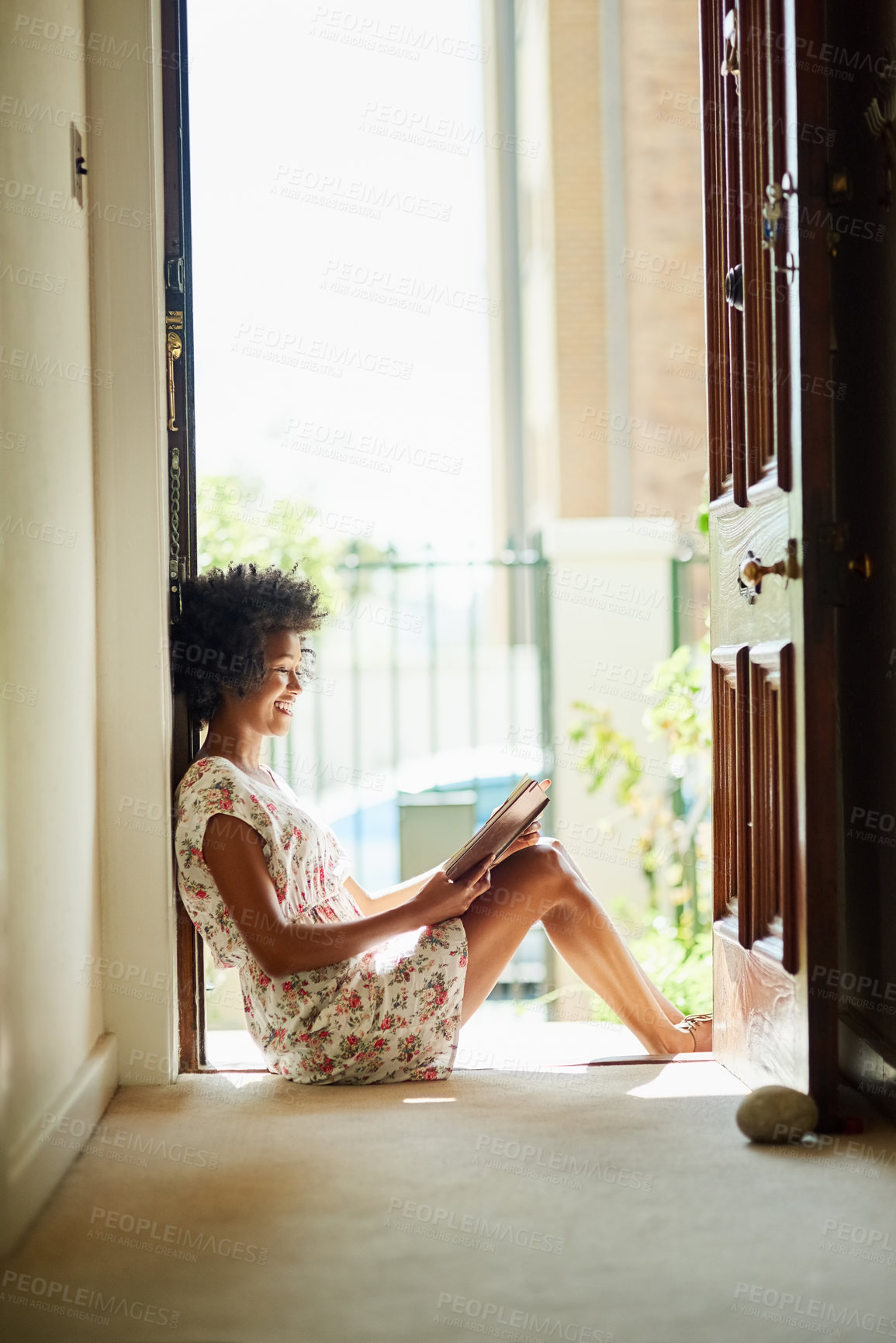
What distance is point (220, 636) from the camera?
8.41ft

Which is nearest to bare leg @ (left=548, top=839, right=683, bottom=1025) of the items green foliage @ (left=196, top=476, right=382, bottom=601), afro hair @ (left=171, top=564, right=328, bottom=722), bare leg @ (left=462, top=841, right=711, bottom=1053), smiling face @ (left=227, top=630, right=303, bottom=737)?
bare leg @ (left=462, top=841, right=711, bottom=1053)

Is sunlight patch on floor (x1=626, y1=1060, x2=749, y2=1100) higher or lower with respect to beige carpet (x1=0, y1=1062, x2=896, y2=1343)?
lower

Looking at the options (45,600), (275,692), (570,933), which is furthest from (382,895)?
(45,600)

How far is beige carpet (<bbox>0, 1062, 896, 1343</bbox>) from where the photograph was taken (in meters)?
1.42

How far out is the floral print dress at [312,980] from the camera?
2404 millimetres

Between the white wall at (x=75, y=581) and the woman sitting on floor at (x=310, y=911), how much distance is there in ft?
0.45

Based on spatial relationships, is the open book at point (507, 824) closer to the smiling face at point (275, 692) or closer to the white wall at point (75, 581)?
the smiling face at point (275, 692)

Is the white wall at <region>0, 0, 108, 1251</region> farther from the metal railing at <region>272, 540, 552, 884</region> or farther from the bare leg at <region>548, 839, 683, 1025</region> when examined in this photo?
the metal railing at <region>272, 540, 552, 884</region>

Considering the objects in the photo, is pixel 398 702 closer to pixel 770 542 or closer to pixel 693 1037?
pixel 693 1037

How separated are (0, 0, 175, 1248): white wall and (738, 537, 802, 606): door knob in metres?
1.12

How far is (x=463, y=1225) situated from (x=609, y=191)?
11488 millimetres

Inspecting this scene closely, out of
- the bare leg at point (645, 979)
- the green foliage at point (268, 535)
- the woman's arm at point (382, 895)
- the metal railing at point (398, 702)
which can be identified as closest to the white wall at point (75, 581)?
the woman's arm at point (382, 895)

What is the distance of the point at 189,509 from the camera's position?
2613 millimetres

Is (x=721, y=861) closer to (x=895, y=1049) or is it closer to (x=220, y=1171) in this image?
(x=895, y=1049)
